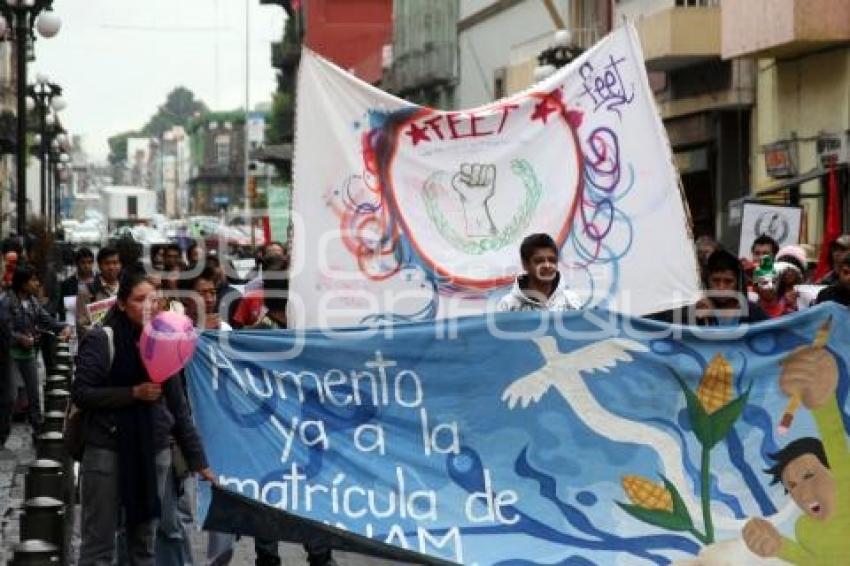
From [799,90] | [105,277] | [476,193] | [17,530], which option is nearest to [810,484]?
[476,193]

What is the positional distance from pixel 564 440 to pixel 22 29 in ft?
61.4

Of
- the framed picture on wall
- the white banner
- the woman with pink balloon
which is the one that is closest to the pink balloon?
the woman with pink balloon

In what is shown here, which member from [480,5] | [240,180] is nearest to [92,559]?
[480,5]

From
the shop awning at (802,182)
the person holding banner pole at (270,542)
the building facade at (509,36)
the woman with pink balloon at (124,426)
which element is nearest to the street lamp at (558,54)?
the shop awning at (802,182)

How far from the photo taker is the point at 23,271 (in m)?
17.7

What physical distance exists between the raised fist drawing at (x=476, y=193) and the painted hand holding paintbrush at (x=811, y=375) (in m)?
3.22

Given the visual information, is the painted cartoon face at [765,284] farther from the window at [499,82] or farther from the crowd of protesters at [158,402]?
the window at [499,82]

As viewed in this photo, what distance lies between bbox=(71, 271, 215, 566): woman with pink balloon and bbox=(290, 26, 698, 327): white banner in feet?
8.65

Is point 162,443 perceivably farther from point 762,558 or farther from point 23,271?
point 23,271

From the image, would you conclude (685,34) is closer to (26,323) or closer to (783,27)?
(783,27)

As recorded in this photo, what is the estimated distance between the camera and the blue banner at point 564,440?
8.78 meters

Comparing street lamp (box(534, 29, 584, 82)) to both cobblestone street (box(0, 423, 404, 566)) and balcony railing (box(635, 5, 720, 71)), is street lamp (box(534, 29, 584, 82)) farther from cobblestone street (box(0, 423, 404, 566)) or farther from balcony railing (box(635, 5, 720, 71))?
cobblestone street (box(0, 423, 404, 566))

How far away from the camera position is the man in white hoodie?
995 cm

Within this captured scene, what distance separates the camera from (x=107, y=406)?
351 inches
